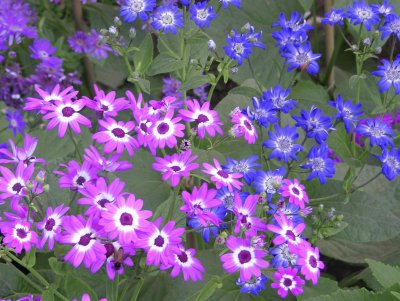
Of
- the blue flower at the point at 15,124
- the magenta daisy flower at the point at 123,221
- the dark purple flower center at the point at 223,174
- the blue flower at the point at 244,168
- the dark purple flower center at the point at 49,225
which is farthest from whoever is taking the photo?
the blue flower at the point at 15,124

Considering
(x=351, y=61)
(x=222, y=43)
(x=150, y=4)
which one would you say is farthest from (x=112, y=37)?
(x=351, y=61)

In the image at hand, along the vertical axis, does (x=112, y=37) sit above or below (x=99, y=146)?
above

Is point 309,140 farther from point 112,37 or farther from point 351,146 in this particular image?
point 112,37

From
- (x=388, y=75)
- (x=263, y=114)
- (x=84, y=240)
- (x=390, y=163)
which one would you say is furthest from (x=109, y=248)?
(x=388, y=75)

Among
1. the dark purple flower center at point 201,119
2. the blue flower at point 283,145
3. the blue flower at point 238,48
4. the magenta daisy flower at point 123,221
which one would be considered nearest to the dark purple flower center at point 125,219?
the magenta daisy flower at point 123,221

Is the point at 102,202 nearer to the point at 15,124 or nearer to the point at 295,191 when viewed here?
the point at 295,191

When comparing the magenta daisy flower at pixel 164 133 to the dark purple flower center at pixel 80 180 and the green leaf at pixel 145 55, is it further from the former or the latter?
the green leaf at pixel 145 55

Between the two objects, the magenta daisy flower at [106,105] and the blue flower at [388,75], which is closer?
the magenta daisy flower at [106,105]
